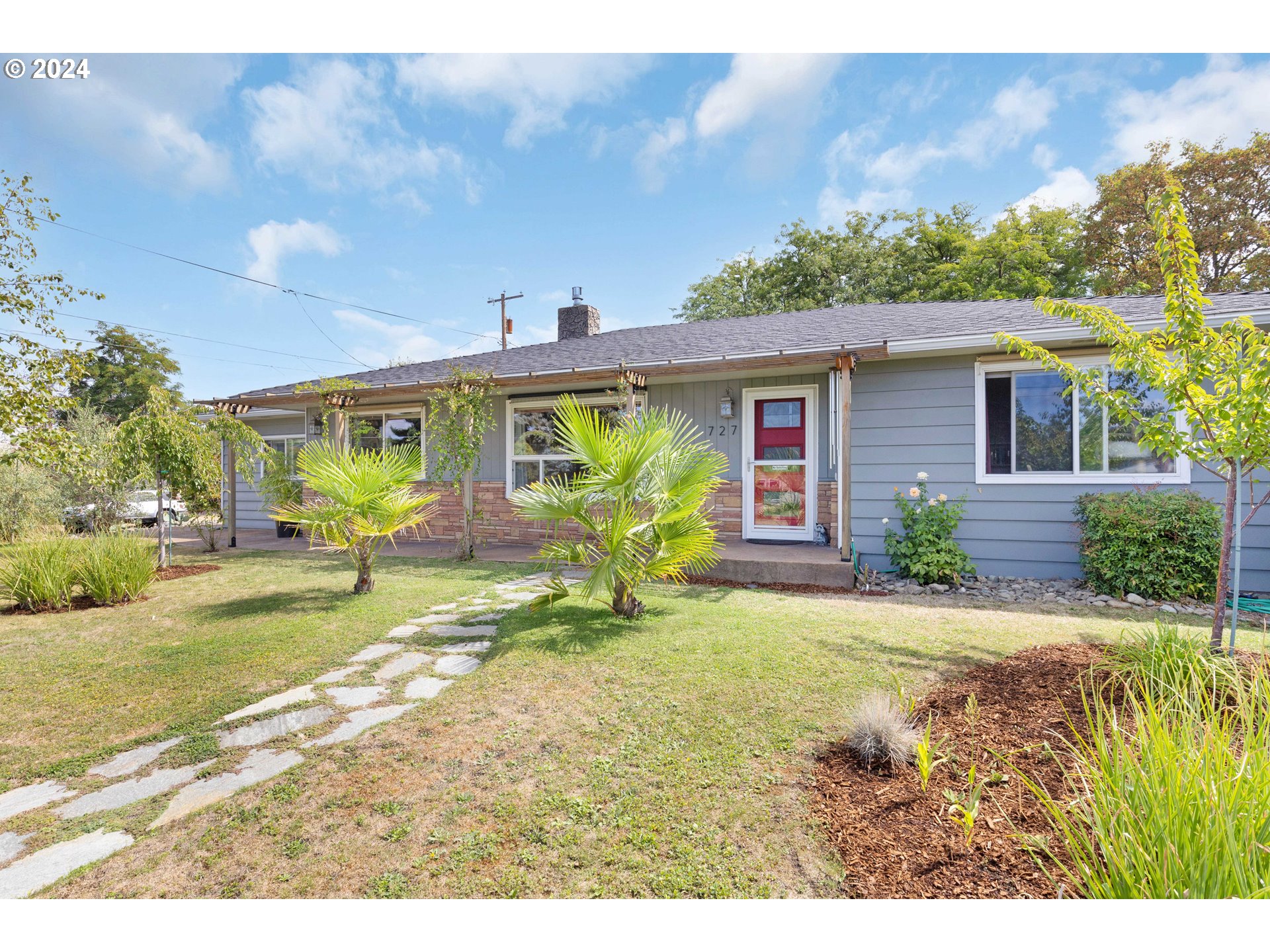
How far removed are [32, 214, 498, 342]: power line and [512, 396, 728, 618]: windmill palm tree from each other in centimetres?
608

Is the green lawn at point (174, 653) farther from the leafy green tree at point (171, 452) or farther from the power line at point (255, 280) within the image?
the power line at point (255, 280)

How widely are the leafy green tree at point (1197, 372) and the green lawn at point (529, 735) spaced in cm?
154

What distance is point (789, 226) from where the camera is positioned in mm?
21312

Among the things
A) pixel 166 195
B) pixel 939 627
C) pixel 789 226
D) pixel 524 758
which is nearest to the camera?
pixel 524 758

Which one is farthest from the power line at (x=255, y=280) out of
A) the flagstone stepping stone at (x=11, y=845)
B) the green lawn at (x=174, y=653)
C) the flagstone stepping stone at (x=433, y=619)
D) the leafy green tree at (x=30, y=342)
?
the flagstone stepping stone at (x=11, y=845)

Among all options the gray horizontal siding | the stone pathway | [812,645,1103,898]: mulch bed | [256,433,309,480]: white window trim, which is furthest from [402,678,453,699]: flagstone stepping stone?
[256,433,309,480]: white window trim

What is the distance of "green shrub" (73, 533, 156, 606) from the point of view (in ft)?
17.6

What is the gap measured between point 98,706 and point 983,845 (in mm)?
4219

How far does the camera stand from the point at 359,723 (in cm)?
270

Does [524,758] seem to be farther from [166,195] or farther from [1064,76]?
[166,195]

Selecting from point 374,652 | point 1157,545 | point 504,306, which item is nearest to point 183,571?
point 374,652

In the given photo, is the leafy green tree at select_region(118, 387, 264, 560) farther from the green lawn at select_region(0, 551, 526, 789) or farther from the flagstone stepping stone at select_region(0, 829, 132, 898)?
the flagstone stepping stone at select_region(0, 829, 132, 898)

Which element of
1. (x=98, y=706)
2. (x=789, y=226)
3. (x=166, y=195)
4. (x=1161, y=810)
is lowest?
(x=98, y=706)
